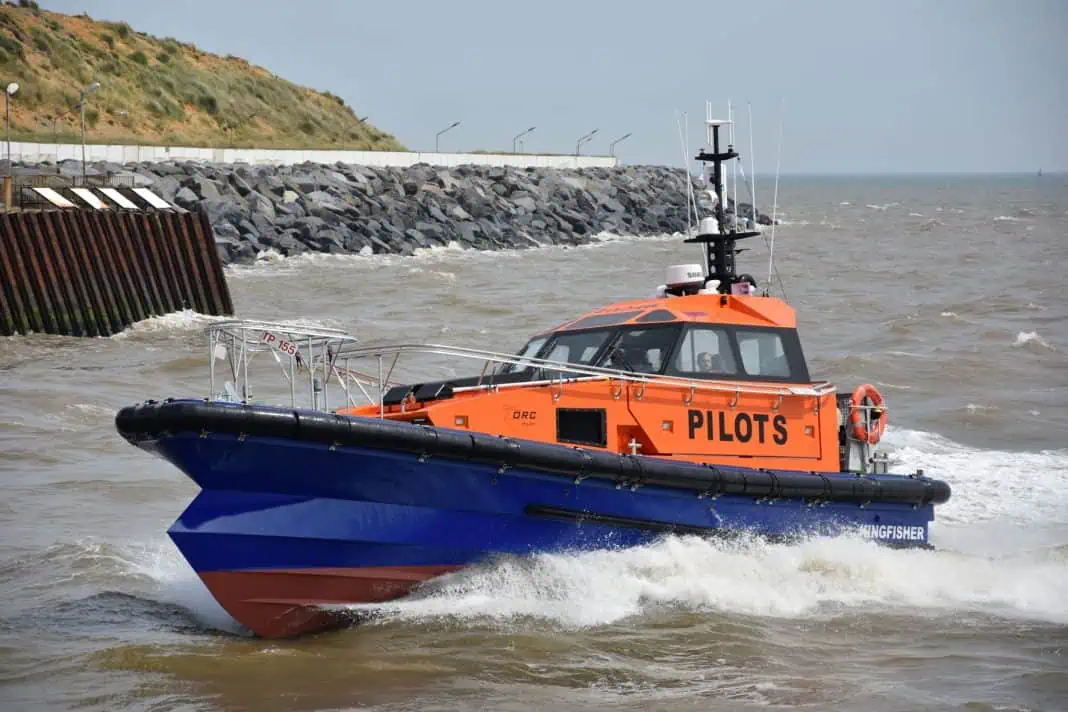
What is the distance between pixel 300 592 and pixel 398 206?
3379 centimetres

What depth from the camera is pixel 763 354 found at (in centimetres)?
1074

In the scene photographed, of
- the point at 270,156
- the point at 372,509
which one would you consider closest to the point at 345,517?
the point at 372,509

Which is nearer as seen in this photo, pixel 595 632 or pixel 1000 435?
pixel 595 632

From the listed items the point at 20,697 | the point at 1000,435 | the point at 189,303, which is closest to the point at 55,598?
the point at 20,697

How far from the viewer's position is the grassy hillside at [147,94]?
5197 cm

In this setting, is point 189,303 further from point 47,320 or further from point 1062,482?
point 1062,482

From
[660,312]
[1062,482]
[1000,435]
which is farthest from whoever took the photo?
[1000,435]

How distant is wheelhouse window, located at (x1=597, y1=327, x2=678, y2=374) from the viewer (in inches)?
400

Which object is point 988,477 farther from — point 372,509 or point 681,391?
point 372,509

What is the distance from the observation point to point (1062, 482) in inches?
Answer: 567

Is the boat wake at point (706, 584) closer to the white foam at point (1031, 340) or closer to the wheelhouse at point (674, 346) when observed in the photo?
the wheelhouse at point (674, 346)

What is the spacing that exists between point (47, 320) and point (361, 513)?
13978 mm

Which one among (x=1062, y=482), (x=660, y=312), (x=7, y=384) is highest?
(x=660, y=312)

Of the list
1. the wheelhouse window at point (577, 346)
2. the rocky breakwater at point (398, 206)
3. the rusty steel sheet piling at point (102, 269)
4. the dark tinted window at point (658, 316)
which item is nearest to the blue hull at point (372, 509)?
the wheelhouse window at point (577, 346)
